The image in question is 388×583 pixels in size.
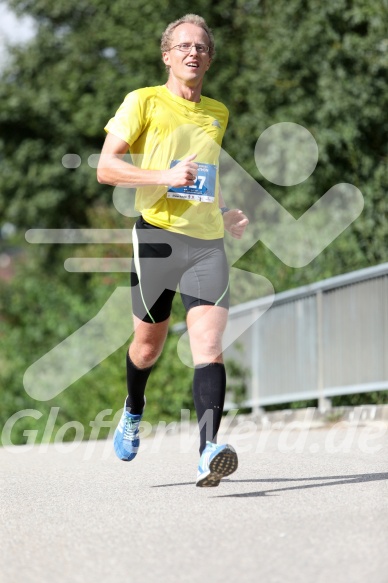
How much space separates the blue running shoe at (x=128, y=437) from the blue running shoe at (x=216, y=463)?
1106 mm

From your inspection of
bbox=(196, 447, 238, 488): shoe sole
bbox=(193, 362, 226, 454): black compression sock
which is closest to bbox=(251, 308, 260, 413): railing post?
bbox=(193, 362, 226, 454): black compression sock

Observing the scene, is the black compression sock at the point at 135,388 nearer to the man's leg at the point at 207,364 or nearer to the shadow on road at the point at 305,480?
the shadow on road at the point at 305,480

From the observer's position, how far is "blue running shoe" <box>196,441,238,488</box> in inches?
219

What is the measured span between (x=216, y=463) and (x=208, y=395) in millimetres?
428

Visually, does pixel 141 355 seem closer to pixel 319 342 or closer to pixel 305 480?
pixel 305 480

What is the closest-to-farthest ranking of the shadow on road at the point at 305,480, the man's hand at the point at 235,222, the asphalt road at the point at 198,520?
the asphalt road at the point at 198,520, the shadow on road at the point at 305,480, the man's hand at the point at 235,222

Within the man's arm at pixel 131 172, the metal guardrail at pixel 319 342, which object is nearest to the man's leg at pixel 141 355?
the man's arm at pixel 131 172

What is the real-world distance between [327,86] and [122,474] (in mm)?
11808

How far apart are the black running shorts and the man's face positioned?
2.42 feet

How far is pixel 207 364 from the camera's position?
597 centimetres

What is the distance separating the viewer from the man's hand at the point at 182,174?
19.0ft

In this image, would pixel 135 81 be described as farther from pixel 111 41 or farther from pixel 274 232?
pixel 274 232

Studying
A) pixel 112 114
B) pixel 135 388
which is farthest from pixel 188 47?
pixel 112 114

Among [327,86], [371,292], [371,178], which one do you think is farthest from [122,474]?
[327,86]
